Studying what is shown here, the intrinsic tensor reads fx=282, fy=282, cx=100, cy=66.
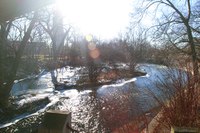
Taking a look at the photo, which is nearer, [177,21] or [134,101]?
[134,101]

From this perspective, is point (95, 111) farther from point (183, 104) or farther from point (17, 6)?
point (17, 6)

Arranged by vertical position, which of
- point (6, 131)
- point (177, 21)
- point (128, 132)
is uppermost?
point (177, 21)

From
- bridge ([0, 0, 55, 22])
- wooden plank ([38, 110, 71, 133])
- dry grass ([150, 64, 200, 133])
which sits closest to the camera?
bridge ([0, 0, 55, 22])

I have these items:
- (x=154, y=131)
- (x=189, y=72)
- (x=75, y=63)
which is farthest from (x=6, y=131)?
(x=75, y=63)

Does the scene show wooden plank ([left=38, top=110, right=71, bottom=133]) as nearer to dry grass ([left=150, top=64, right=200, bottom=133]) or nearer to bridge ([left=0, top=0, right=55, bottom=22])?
bridge ([left=0, top=0, right=55, bottom=22])

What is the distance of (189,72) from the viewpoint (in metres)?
6.57

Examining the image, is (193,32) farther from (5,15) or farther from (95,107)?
(5,15)

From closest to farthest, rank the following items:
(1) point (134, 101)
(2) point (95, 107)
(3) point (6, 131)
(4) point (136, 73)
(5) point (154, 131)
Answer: (5) point (154, 131), (3) point (6, 131), (1) point (134, 101), (2) point (95, 107), (4) point (136, 73)

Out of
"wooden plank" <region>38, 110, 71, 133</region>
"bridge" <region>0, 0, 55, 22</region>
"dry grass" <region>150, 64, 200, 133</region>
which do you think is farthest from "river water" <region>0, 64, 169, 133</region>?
"bridge" <region>0, 0, 55, 22</region>

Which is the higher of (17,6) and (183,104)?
(17,6)

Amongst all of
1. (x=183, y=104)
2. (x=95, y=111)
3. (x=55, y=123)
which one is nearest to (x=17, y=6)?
(x=55, y=123)

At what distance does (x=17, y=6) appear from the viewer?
85.3 inches

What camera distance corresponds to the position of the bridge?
2132 millimetres

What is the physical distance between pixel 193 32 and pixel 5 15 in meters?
19.8
